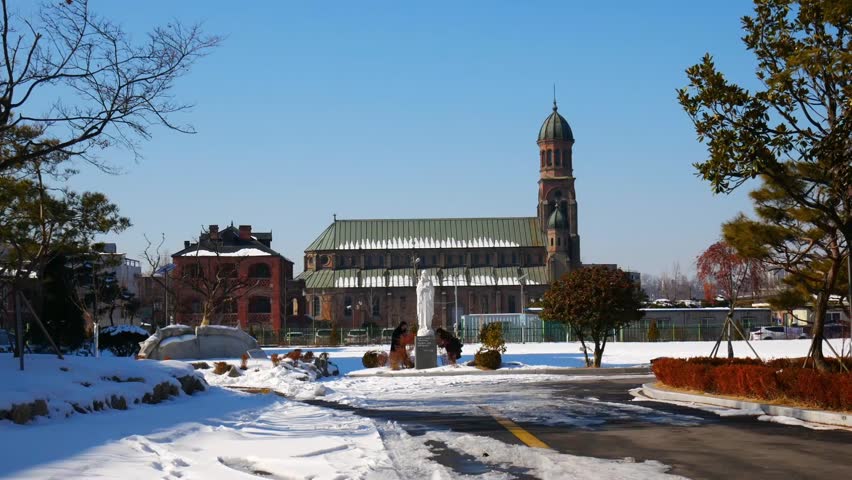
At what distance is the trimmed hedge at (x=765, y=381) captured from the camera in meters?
14.3

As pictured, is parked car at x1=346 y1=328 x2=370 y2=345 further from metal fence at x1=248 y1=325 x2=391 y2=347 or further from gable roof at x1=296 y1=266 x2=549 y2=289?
gable roof at x1=296 y1=266 x2=549 y2=289

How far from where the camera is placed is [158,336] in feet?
119

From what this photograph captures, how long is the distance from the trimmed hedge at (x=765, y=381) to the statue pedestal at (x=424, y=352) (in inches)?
560

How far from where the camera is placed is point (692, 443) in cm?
1157

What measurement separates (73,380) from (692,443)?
29.0ft

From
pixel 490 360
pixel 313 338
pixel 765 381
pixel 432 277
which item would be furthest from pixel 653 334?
pixel 432 277

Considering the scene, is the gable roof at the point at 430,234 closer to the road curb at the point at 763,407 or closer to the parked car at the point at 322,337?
the parked car at the point at 322,337

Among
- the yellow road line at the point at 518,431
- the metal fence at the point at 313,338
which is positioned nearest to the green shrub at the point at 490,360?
the yellow road line at the point at 518,431

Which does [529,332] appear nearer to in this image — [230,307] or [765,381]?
[230,307]

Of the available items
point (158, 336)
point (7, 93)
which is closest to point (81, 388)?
point (7, 93)

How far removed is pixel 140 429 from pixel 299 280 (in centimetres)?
10194

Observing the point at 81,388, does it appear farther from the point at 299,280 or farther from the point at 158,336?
the point at 299,280

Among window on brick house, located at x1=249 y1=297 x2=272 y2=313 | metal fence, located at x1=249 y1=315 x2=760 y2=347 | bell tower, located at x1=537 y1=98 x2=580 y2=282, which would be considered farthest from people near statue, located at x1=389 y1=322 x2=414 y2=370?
bell tower, located at x1=537 y1=98 x2=580 y2=282

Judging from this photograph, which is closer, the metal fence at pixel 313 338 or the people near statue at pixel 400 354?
the people near statue at pixel 400 354
